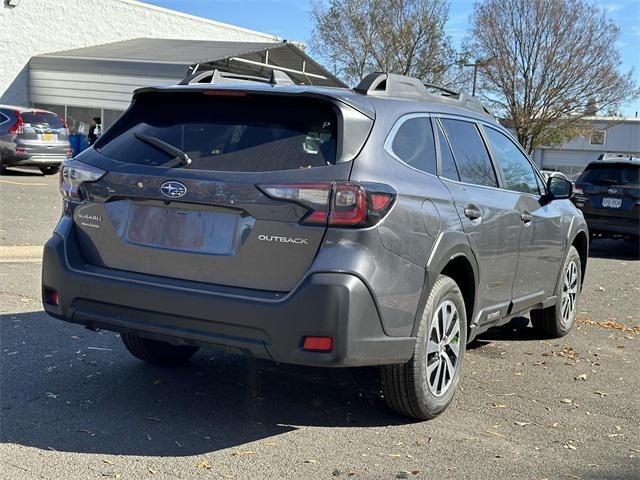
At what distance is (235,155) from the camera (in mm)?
3979

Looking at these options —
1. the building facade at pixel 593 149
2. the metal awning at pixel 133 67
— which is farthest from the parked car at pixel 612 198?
the building facade at pixel 593 149

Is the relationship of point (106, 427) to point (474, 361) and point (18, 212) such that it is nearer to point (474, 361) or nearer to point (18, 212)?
point (474, 361)

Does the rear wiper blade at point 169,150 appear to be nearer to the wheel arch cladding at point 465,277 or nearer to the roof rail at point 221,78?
the roof rail at point 221,78

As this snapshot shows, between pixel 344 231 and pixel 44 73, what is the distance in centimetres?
2931

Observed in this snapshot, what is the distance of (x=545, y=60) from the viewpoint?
116 feet

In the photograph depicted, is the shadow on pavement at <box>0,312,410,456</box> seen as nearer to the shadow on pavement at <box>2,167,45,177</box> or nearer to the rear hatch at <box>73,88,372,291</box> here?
the rear hatch at <box>73,88,372,291</box>

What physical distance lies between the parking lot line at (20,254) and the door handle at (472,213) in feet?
18.4

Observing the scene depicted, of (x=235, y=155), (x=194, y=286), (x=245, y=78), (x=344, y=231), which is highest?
(x=245, y=78)

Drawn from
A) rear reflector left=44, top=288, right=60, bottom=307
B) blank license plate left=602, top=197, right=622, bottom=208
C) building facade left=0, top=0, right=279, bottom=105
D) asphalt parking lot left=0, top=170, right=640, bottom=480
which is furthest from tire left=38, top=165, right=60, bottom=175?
rear reflector left=44, top=288, right=60, bottom=307

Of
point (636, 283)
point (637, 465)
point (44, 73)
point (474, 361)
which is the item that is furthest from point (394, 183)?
point (44, 73)

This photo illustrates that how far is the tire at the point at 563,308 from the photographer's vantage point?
6645 mm

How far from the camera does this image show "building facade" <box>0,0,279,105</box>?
1180 inches

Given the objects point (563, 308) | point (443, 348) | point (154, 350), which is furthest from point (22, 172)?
point (443, 348)

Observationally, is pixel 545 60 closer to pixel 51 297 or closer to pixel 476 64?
pixel 476 64
